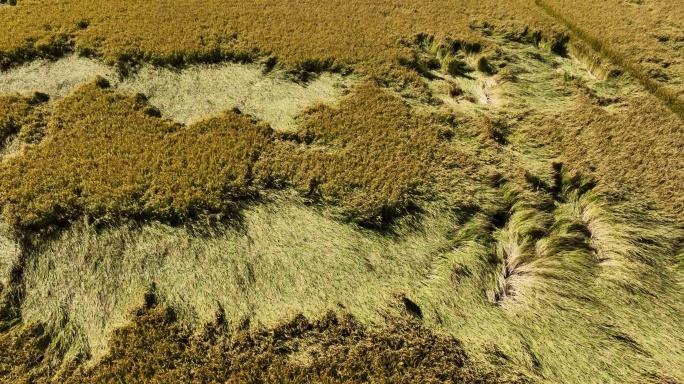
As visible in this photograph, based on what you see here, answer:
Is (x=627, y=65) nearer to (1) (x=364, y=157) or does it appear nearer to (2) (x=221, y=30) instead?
(1) (x=364, y=157)

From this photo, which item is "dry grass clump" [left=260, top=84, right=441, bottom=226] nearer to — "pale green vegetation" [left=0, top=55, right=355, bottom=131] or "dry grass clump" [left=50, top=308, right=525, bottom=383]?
"pale green vegetation" [left=0, top=55, right=355, bottom=131]

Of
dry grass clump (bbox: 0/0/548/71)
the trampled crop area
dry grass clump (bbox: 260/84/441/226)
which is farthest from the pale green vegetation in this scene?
dry grass clump (bbox: 260/84/441/226)

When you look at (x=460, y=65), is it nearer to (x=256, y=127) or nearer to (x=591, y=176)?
(x=591, y=176)

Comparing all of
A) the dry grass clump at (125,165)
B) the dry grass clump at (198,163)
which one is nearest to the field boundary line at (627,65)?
the dry grass clump at (198,163)

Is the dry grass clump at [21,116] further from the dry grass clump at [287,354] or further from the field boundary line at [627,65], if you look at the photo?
the field boundary line at [627,65]

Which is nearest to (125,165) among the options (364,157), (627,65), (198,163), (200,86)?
(198,163)

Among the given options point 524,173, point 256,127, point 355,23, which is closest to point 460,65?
point 355,23
